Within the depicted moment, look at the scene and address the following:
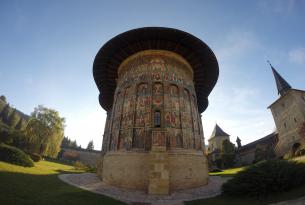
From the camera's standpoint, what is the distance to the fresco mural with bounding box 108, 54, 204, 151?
1360 cm

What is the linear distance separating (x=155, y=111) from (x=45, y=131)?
71.5 feet

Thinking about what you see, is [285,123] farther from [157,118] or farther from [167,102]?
[157,118]

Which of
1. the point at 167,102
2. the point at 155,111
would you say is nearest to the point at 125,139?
the point at 155,111

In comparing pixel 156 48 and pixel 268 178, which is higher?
pixel 156 48

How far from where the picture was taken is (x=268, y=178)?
7.94 m

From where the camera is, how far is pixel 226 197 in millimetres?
9047

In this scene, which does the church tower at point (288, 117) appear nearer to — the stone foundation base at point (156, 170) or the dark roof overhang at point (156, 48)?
the dark roof overhang at point (156, 48)

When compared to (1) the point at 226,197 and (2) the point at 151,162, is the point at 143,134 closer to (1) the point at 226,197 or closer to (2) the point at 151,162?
(2) the point at 151,162

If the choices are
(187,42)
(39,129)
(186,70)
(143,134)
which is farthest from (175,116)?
(39,129)

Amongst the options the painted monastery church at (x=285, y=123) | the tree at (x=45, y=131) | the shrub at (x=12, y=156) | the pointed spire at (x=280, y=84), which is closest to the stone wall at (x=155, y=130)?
the shrub at (x=12, y=156)

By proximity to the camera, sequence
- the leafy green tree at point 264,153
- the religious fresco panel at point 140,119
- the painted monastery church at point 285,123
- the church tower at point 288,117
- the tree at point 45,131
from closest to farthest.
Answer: the religious fresco panel at point 140,119, the tree at point 45,131, the painted monastery church at point 285,123, the church tower at point 288,117, the leafy green tree at point 264,153

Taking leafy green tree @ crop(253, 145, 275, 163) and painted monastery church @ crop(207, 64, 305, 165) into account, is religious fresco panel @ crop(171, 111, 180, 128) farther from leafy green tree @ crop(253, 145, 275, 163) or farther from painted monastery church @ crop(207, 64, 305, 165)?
leafy green tree @ crop(253, 145, 275, 163)

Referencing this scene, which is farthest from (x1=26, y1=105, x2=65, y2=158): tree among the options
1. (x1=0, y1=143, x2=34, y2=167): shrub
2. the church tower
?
the church tower

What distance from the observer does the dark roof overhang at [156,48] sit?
1623 cm
